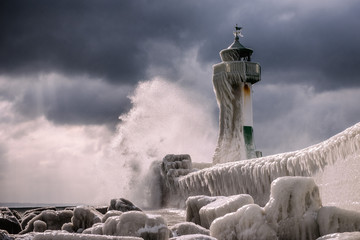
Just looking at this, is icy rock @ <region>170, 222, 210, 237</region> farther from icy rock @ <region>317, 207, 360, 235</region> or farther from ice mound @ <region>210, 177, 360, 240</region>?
icy rock @ <region>317, 207, 360, 235</region>

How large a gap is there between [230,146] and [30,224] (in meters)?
16.0

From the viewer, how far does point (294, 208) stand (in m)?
4.85

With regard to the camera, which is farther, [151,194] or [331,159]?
[151,194]

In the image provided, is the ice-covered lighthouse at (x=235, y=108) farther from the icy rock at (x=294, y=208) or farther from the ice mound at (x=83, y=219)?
the icy rock at (x=294, y=208)

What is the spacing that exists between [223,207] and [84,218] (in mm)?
2706

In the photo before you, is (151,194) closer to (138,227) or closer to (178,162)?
(178,162)

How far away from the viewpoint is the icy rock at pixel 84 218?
7305 mm

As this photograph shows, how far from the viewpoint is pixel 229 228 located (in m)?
4.82

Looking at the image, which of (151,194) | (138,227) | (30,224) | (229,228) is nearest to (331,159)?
(229,228)

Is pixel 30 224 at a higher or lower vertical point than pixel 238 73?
lower

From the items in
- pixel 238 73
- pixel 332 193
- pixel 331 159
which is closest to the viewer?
pixel 332 193

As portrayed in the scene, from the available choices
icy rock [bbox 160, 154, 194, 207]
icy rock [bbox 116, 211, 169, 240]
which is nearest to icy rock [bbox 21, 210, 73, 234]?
icy rock [bbox 116, 211, 169, 240]

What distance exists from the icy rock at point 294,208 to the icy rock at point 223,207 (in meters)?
0.96

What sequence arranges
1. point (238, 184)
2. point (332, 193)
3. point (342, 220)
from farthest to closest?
point (238, 184)
point (332, 193)
point (342, 220)
